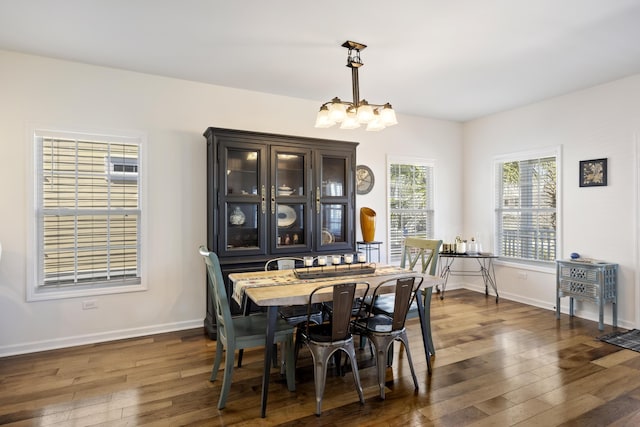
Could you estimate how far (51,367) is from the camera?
3059mm

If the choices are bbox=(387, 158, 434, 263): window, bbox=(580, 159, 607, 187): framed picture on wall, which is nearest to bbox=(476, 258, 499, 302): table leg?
bbox=(387, 158, 434, 263): window

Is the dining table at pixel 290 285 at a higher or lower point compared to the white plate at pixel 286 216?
lower

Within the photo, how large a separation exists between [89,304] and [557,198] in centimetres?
579

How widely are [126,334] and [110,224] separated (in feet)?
3.92

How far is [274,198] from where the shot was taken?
4.05 meters

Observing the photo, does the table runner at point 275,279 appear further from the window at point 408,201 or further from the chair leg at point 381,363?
the window at point 408,201

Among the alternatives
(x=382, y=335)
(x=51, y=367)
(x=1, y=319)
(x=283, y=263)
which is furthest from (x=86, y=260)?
(x=382, y=335)

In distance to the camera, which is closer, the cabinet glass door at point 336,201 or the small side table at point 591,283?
the small side table at point 591,283

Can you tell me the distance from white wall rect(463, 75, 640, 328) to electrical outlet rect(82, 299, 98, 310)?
5459 mm

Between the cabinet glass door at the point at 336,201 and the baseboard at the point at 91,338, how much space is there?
187 cm

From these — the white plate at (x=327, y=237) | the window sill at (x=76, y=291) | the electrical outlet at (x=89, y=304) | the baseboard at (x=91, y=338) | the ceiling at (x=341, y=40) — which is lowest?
the baseboard at (x=91, y=338)

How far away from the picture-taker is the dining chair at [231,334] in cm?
241

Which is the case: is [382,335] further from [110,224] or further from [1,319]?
[1,319]

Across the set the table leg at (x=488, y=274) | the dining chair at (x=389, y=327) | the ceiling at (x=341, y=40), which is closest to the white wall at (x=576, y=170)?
the table leg at (x=488, y=274)
